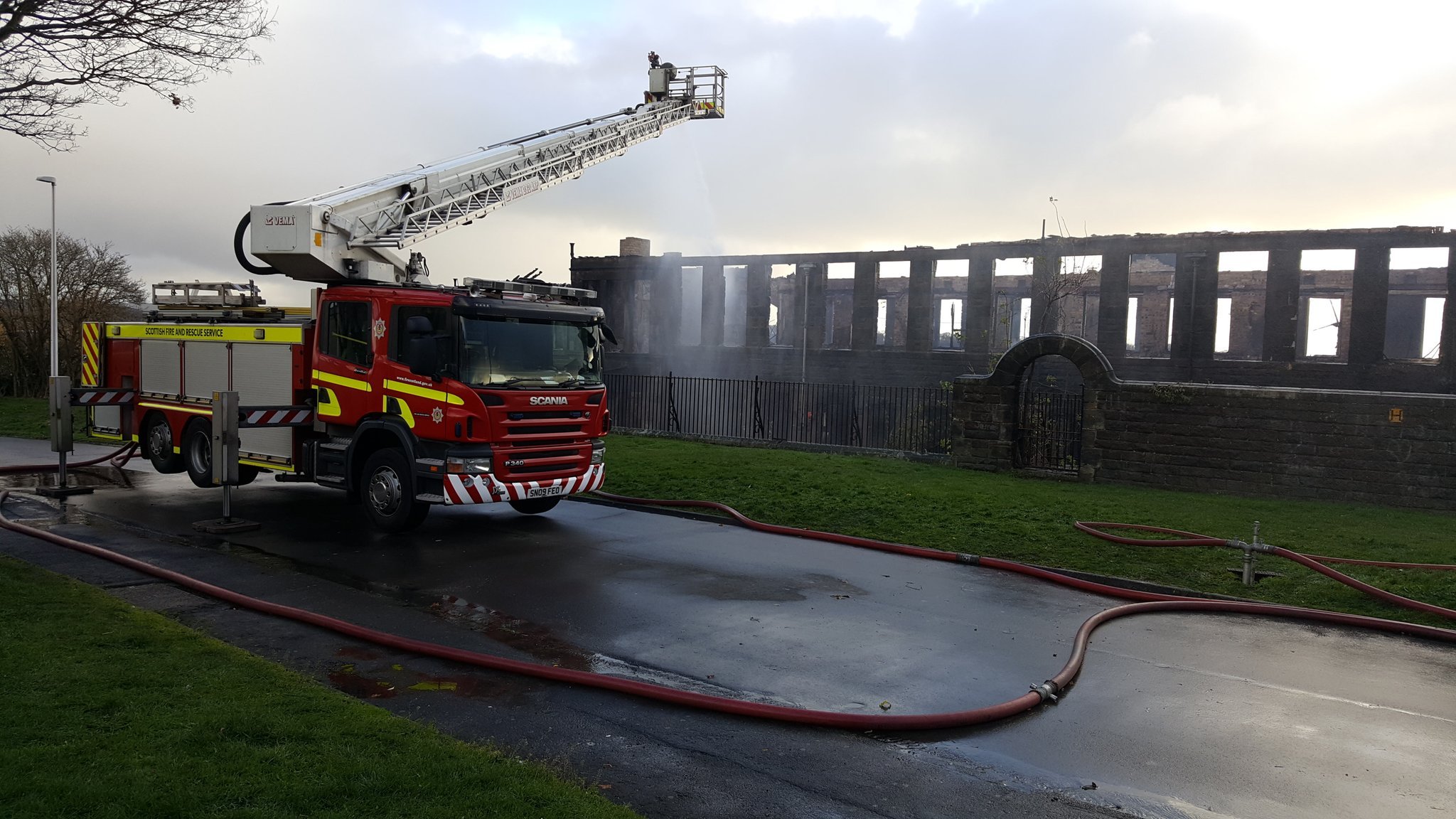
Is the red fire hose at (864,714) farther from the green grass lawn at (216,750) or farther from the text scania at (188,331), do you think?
the text scania at (188,331)

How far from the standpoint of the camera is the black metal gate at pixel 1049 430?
15828 mm

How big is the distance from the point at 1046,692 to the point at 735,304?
40.8 meters

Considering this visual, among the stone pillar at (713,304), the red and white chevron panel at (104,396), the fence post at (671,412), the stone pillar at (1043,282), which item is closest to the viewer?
the red and white chevron panel at (104,396)

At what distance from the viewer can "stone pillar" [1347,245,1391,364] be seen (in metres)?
29.8

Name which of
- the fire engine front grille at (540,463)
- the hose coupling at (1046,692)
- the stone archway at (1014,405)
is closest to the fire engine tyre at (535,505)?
the fire engine front grille at (540,463)

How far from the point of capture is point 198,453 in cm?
1227

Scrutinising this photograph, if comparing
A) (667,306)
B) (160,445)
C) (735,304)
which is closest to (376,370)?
(160,445)

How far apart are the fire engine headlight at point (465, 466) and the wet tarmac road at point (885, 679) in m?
0.83

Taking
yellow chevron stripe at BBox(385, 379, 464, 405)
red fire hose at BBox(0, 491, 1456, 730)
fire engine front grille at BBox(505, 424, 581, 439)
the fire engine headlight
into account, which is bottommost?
red fire hose at BBox(0, 491, 1456, 730)

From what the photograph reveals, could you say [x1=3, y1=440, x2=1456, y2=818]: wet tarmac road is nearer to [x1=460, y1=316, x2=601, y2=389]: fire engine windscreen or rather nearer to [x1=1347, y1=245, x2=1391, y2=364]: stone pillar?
[x1=460, y1=316, x2=601, y2=389]: fire engine windscreen

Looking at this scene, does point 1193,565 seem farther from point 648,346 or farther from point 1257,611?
point 648,346

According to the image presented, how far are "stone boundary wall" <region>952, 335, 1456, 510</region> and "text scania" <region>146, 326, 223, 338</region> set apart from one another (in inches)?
460

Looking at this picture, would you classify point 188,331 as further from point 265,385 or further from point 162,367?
point 265,385

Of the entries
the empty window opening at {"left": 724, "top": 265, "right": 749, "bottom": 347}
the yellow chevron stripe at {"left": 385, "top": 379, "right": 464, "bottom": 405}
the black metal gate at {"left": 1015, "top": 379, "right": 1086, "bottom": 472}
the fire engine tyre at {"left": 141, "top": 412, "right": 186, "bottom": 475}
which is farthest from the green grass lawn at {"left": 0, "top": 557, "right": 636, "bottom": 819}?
the empty window opening at {"left": 724, "top": 265, "right": 749, "bottom": 347}
